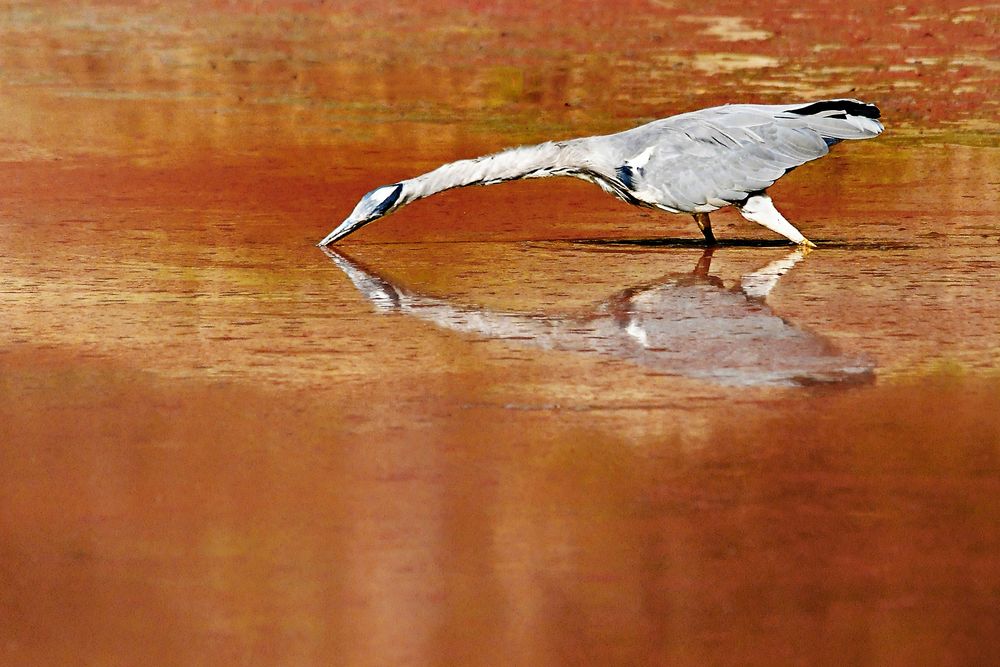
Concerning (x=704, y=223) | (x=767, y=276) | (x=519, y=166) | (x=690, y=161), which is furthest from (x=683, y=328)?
(x=704, y=223)

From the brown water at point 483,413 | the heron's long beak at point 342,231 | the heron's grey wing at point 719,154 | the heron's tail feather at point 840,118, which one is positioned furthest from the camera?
the heron's long beak at point 342,231

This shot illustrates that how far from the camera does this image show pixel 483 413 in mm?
6047

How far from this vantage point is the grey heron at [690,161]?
28.6ft

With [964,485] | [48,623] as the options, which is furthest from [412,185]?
[48,623]

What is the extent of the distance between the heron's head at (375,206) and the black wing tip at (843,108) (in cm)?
224

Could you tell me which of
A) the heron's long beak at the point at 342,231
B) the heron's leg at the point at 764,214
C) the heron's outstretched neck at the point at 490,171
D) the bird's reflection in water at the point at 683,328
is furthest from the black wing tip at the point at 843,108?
the heron's long beak at the point at 342,231

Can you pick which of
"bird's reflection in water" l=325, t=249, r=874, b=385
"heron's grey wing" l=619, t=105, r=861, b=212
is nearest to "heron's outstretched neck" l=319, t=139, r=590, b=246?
"heron's grey wing" l=619, t=105, r=861, b=212

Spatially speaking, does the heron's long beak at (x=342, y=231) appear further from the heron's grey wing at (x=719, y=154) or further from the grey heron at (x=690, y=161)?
A: the heron's grey wing at (x=719, y=154)

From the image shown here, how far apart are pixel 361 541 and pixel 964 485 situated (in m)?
1.93

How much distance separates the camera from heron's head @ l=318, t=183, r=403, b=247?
912 cm

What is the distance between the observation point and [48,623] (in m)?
4.24

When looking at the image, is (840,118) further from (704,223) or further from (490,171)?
(490,171)

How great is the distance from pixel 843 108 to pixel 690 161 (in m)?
1.01

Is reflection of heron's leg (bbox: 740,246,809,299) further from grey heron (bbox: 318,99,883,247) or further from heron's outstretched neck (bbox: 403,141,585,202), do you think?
heron's outstretched neck (bbox: 403,141,585,202)
